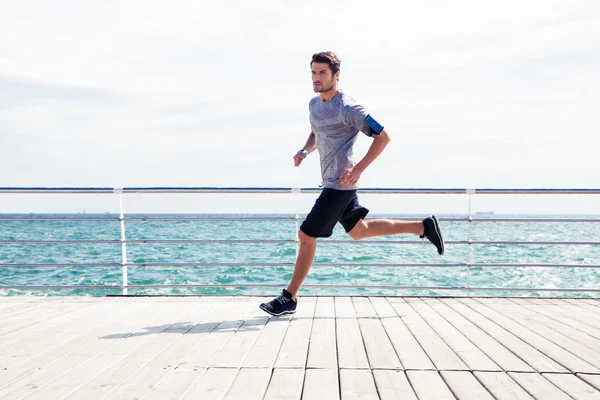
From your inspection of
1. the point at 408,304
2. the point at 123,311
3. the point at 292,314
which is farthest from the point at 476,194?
the point at 123,311

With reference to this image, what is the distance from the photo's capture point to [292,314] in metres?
3.04

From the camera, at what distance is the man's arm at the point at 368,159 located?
267 cm

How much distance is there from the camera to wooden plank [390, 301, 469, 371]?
2016 mm

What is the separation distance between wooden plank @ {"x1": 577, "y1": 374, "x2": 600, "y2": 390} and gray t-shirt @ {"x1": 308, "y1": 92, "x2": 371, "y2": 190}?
4.91 feet

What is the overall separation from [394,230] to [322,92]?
1.02 m

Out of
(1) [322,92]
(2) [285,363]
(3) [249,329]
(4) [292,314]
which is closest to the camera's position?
(2) [285,363]

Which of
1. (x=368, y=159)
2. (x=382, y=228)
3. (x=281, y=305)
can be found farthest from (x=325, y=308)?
(x=368, y=159)

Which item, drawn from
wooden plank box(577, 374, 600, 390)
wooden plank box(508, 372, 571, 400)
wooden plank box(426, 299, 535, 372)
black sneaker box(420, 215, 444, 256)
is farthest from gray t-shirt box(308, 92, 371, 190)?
wooden plank box(577, 374, 600, 390)

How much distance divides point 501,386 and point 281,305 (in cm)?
148

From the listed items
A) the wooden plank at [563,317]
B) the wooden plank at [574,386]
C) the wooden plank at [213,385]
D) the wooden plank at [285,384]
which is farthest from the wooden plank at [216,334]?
the wooden plank at [563,317]

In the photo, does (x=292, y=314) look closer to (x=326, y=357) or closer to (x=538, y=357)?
(x=326, y=357)

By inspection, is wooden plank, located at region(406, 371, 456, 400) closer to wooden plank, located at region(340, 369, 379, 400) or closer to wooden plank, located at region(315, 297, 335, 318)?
wooden plank, located at region(340, 369, 379, 400)

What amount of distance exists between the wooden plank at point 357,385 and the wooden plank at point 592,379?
83cm

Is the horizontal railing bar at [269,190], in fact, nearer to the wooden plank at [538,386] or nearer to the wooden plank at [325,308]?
the wooden plank at [325,308]
